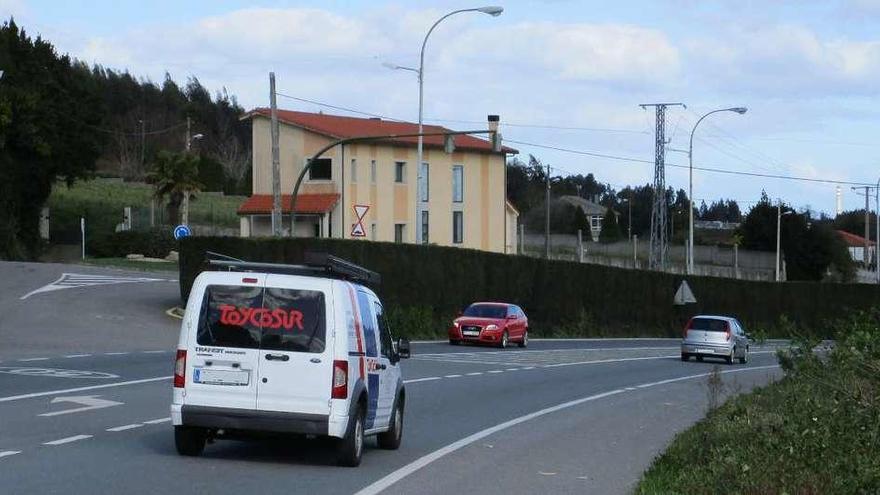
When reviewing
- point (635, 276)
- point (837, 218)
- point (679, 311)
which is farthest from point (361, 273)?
point (837, 218)

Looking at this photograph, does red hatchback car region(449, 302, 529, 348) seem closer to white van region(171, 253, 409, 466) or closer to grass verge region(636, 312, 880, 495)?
grass verge region(636, 312, 880, 495)

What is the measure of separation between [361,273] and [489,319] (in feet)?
104

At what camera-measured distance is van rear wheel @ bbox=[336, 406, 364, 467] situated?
1406cm

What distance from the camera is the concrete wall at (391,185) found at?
2719 inches

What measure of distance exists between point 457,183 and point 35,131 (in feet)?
77.2

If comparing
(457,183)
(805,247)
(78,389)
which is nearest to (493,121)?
(457,183)

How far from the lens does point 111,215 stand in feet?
317

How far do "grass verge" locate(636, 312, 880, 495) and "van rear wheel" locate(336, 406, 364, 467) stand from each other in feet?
9.69

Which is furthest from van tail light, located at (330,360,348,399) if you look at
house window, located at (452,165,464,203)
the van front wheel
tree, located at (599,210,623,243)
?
tree, located at (599,210,623,243)

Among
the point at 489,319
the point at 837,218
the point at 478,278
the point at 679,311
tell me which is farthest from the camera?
the point at 837,218

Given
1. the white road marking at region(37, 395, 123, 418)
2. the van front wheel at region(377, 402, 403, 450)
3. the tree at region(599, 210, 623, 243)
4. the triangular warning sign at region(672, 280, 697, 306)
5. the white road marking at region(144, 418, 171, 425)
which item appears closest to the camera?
the van front wheel at region(377, 402, 403, 450)

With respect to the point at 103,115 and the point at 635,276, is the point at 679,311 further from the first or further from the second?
the point at 103,115

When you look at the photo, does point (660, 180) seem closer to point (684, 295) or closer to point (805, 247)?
point (684, 295)

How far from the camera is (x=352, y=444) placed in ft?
46.4
